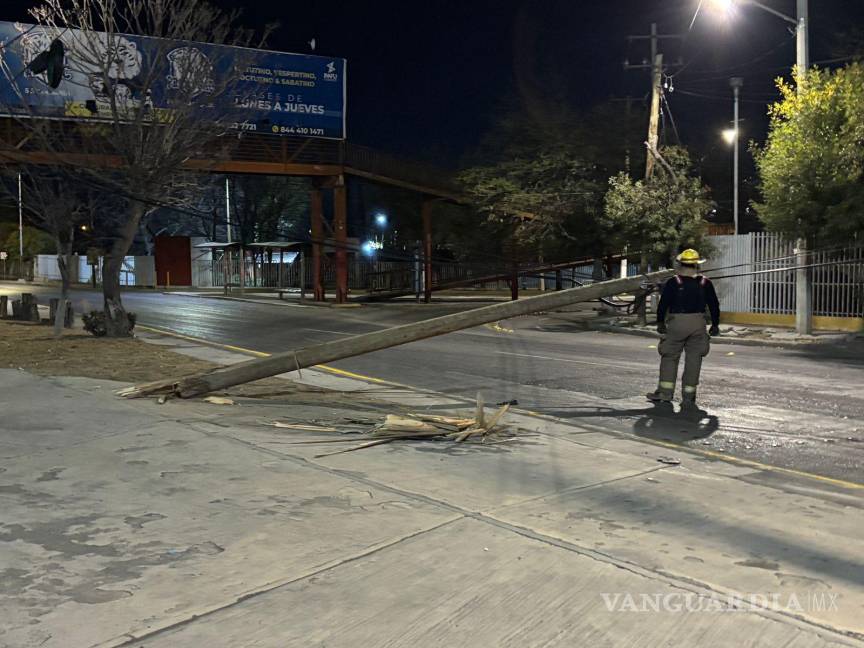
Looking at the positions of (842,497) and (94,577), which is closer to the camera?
(94,577)

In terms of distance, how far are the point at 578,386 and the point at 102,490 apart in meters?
6.99

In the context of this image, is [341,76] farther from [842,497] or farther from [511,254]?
[842,497]

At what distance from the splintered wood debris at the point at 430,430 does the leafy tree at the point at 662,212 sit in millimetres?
15355

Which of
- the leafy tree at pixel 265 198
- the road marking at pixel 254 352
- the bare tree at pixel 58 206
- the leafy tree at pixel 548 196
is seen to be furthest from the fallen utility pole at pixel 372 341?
the leafy tree at pixel 265 198

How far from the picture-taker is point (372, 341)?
Result: 8.88 m

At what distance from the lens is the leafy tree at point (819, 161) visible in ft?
54.4

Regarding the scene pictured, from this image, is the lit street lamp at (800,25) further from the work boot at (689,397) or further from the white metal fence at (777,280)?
the work boot at (689,397)

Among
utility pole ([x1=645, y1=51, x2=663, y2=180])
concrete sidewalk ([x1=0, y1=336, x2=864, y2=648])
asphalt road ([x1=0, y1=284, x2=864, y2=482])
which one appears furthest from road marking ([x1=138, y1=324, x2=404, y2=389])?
utility pole ([x1=645, y1=51, x2=663, y2=180])

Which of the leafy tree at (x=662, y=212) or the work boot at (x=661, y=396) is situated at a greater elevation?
the leafy tree at (x=662, y=212)

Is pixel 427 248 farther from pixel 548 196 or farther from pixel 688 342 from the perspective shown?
pixel 688 342

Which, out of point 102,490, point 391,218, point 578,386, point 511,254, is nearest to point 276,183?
point 391,218

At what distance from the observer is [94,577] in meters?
4.14

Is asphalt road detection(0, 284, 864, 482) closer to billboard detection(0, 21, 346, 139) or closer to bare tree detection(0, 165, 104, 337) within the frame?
bare tree detection(0, 165, 104, 337)

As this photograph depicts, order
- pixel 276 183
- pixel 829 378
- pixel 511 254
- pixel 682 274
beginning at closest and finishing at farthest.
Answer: pixel 682 274 → pixel 829 378 → pixel 511 254 → pixel 276 183
